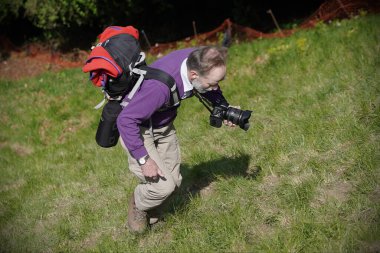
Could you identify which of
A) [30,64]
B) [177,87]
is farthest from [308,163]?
[30,64]

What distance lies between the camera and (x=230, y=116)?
4.05 m

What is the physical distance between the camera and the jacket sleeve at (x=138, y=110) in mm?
3576

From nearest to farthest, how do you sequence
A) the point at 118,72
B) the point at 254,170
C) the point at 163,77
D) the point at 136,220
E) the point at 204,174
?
the point at 118,72
the point at 163,77
the point at 136,220
the point at 254,170
the point at 204,174

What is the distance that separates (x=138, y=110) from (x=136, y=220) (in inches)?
49.1

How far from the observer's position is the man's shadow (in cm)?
473

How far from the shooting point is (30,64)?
14.8m

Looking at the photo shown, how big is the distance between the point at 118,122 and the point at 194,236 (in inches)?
48.0

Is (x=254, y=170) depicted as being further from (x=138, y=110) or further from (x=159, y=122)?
(x=138, y=110)

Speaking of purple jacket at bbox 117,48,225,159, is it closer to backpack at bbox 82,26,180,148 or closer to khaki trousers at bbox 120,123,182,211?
backpack at bbox 82,26,180,148

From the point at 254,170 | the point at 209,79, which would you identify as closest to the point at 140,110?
the point at 209,79

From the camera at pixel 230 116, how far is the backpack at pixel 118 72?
1.33 ft

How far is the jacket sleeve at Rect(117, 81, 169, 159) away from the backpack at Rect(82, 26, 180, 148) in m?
0.09

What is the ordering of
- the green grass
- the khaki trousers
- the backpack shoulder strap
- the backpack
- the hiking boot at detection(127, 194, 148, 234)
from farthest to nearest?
the hiking boot at detection(127, 194, 148, 234)
the khaki trousers
the green grass
the backpack shoulder strap
the backpack

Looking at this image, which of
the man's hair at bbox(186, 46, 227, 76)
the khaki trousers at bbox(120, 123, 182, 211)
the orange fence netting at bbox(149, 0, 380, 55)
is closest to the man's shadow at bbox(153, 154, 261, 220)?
the khaki trousers at bbox(120, 123, 182, 211)
